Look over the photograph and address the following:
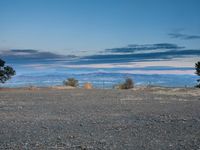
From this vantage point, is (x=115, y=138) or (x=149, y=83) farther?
(x=149, y=83)

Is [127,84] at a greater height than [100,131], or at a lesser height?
lesser

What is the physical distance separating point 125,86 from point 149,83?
4.17 metres

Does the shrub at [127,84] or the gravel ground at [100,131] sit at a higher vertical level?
the gravel ground at [100,131]

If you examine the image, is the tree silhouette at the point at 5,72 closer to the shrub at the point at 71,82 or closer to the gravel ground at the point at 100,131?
the shrub at the point at 71,82

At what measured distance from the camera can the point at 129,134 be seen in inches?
523

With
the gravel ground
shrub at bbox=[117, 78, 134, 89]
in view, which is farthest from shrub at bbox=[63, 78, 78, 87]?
the gravel ground

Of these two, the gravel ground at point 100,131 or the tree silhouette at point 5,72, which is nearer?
the gravel ground at point 100,131

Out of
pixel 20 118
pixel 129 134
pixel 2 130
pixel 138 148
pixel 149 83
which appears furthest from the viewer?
pixel 149 83

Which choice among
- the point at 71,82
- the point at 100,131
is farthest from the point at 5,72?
the point at 100,131

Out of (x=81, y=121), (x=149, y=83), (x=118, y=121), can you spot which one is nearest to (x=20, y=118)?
(x=81, y=121)

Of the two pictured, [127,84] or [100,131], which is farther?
[127,84]

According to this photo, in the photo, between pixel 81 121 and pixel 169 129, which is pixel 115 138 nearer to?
pixel 169 129

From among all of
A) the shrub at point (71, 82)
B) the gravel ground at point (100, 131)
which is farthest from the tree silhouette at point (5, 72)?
the gravel ground at point (100, 131)

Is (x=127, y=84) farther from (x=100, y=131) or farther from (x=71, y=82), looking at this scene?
(x=100, y=131)
